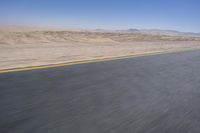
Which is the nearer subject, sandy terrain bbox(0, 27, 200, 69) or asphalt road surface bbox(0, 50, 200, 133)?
asphalt road surface bbox(0, 50, 200, 133)

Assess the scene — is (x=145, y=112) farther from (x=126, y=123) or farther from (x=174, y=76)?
(x=174, y=76)

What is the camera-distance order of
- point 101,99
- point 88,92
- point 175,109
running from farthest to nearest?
point 88,92, point 101,99, point 175,109

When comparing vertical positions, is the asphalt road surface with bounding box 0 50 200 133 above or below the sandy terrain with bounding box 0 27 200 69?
above

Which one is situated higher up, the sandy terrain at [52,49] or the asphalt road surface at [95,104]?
the asphalt road surface at [95,104]

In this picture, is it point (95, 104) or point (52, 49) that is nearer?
point (95, 104)

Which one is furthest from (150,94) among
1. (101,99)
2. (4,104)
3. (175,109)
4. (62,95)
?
(4,104)

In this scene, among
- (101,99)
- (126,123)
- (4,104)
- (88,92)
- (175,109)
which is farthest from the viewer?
(88,92)

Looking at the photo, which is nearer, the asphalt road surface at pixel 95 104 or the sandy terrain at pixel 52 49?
the asphalt road surface at pixel 95 104

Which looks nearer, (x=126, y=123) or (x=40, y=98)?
(x=126, y=123)
